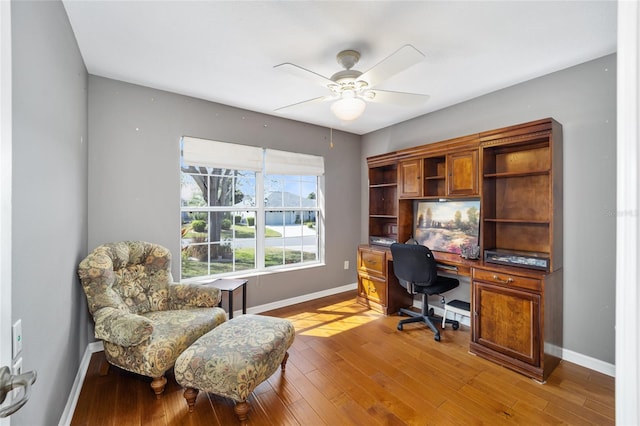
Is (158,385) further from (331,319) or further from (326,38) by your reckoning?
(326,38)

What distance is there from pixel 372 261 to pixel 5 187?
351cm

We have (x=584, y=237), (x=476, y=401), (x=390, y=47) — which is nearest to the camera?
(x=476, y=401)

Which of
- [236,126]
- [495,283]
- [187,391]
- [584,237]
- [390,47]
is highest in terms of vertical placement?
[390,47]

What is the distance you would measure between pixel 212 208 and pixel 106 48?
1.75 metres

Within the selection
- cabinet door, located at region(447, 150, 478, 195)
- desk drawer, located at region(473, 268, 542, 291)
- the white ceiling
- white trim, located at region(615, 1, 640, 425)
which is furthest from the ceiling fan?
desk drawer, located at region(473, 268, 542, 291)

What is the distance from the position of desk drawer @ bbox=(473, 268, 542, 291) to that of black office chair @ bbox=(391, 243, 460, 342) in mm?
412

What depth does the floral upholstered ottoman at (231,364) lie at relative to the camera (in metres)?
1.71

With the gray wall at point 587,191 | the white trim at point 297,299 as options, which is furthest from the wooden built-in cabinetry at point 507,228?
the white trim at point 297,299

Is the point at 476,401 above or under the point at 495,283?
under

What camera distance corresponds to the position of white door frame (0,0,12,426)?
65 cm

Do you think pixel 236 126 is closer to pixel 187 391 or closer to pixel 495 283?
pixel 187 391

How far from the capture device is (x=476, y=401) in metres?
1.99

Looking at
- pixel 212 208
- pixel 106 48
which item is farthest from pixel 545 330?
pixel 106 48

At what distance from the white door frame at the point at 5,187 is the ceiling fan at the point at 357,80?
51.7 inches
